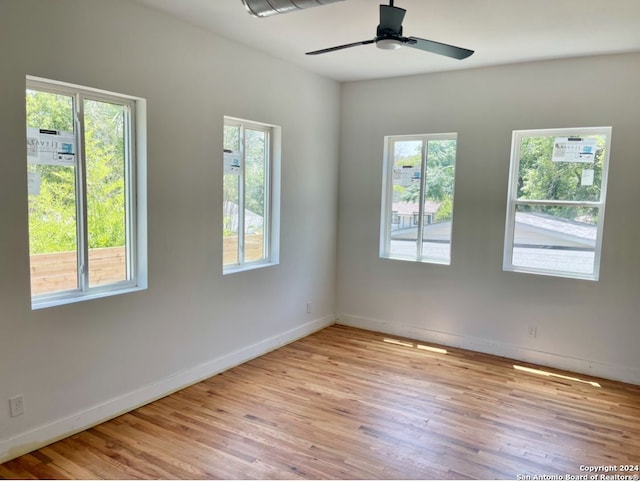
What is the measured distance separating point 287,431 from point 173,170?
2.00 metres

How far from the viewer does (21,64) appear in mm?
2445

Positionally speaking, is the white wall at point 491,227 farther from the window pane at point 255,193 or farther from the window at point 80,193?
the window at point 80,193

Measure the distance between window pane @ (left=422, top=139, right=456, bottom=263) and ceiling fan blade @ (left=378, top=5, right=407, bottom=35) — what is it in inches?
90.2

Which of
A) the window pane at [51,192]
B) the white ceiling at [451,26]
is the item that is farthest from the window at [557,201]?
the window pane at [51,192]

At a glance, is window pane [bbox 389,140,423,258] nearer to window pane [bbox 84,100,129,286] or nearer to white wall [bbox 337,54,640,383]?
white wall [bbox 337,54,640,383]

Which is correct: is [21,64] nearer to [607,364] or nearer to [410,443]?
[410,443]

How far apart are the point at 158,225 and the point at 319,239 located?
214 centimetres

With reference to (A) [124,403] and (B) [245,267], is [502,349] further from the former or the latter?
(A) [124,403]

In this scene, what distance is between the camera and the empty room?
262 centimetres

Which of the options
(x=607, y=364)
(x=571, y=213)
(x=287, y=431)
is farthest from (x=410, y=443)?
(x=571, y=213)

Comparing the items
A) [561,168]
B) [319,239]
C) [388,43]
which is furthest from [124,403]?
[561,168]

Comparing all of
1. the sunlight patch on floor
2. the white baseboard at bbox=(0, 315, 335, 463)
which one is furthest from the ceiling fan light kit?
the sunlight patch on floor

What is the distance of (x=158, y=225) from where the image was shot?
3.25m

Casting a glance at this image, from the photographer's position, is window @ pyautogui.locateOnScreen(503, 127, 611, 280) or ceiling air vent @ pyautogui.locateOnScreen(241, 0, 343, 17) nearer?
ceiling air vent @ pyautogui.locateOnScreen(241, 0, 343, 17)
